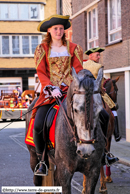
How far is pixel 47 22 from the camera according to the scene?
5.14m

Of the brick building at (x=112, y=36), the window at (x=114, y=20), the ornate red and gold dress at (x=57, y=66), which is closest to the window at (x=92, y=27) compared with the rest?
the brick building at (x=112, y=36)

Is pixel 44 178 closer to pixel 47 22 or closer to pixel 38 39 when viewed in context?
pixel 47 22

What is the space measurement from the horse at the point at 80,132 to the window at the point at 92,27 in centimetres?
1347

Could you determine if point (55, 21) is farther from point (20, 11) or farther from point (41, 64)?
point (20, 11)

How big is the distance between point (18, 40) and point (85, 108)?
36031mm

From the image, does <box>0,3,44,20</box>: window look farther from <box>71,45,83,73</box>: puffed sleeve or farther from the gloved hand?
the gloved hand

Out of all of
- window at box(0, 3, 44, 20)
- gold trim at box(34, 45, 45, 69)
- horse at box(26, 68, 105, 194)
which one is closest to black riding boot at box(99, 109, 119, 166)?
horse at box(26, 68, 105, 194)

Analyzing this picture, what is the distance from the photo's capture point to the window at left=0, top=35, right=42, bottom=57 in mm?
38406

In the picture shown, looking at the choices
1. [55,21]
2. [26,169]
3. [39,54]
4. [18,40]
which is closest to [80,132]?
[39,54]

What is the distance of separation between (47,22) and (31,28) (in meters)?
34.3

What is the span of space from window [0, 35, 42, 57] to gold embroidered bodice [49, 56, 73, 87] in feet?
111

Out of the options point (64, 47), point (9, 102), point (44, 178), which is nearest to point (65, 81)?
point (64, 47)

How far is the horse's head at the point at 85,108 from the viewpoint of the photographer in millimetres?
3650

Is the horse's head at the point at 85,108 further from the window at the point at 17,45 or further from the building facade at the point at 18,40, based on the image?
the window at the point at 17,45
